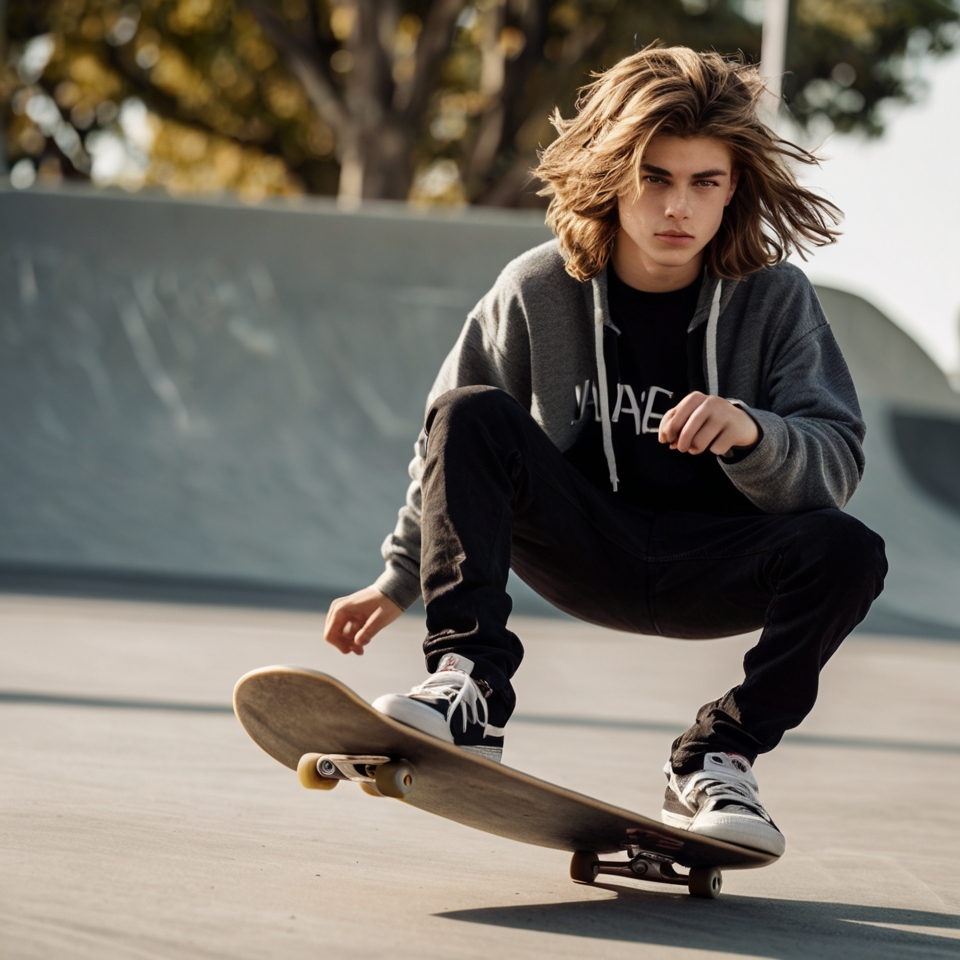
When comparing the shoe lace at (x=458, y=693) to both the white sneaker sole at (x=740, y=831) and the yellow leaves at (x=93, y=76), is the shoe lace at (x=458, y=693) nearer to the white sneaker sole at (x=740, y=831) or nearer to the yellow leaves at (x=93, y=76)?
the white sneaker sole at (x=740, y=831)

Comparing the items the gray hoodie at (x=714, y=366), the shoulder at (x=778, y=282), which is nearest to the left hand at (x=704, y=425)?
the gray hoodie at (x=714, y=366)

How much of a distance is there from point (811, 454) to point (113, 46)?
19941mm

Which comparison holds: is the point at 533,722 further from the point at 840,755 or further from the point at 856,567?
the point at 856,567

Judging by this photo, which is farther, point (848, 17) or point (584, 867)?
point (848, 17)

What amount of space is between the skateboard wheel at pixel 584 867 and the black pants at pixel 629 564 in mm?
226

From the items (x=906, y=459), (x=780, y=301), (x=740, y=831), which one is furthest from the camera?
(x=906, y=459)

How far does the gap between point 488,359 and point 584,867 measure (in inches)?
39.1

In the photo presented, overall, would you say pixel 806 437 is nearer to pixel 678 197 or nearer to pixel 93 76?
pixel 678 197

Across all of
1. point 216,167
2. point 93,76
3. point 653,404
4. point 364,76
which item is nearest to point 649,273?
point 653,404

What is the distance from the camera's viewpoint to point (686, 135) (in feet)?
8.23

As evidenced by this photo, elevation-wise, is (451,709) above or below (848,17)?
below

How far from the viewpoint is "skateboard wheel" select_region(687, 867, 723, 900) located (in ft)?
7.63

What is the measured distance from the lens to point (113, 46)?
20.2 m

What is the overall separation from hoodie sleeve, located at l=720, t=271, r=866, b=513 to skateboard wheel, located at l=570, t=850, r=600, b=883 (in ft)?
2.32
